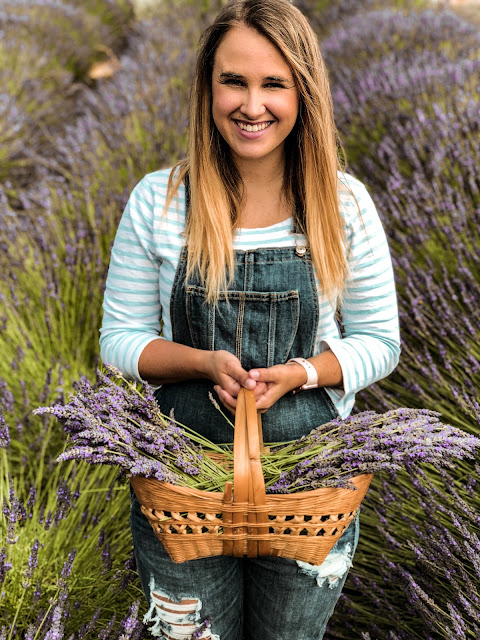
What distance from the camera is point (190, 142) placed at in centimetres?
159

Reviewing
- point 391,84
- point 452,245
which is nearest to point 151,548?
point 452,245

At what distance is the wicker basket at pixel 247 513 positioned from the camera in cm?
113

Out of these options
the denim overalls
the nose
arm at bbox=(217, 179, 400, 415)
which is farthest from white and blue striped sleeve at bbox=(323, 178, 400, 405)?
the nose

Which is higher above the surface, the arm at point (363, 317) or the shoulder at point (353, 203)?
the shoulder at point (353, 203)

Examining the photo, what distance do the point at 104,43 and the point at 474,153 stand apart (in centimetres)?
500

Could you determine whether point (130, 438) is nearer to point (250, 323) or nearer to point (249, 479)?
point (249, 479)

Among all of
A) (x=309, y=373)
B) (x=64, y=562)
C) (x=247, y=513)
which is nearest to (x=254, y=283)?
(x=309, y=373)

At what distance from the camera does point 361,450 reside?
1205 millimetres

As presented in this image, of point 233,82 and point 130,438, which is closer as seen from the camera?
point 130,438

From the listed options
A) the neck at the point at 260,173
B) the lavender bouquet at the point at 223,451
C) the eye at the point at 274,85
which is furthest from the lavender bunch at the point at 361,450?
the eye at the point at 274,85

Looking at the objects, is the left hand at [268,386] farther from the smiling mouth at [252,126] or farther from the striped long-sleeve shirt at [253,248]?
the smiling mouth at [252,126]

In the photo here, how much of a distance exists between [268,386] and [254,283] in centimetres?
27

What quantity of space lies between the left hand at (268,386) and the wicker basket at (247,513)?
2.8 inches

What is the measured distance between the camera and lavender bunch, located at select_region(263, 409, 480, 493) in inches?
47.3
